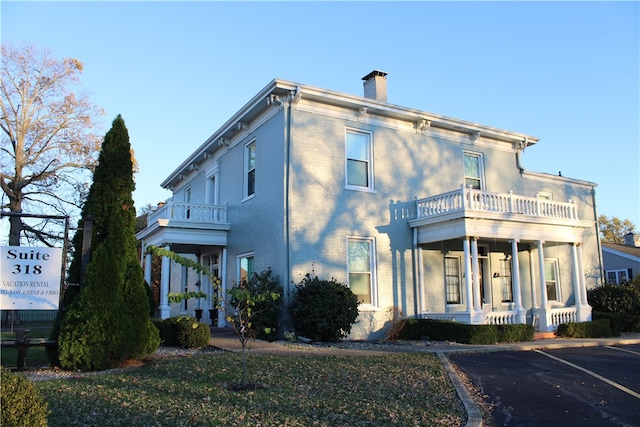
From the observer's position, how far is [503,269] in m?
20.3

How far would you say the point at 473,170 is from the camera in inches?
813

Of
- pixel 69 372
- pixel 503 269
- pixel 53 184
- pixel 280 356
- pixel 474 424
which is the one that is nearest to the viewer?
pixel 474 424

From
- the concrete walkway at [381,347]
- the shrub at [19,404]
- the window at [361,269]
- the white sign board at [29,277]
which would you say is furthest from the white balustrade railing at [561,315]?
the shrub at [19,404]

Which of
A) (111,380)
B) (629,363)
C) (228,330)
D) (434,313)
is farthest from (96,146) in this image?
(629,363)

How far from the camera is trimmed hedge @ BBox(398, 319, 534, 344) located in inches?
590

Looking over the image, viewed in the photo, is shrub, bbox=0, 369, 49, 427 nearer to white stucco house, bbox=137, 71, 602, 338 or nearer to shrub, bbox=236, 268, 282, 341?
shrub, bbox=236, 268, 282, 341

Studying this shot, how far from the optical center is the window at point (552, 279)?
21891 millimetres

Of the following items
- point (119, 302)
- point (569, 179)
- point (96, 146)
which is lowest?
point (119, 302)

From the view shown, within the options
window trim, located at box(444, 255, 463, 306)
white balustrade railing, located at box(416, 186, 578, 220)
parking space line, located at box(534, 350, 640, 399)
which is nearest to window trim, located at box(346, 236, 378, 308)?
white balustrade railing, located at box(416, 186, 578, 220)

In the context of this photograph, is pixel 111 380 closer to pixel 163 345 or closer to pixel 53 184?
pixel 163 345

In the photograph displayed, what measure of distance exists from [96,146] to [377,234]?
2015 cm

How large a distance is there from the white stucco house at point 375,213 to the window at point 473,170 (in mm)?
49

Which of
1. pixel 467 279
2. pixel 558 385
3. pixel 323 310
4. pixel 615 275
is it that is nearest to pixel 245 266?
pixel 323 310

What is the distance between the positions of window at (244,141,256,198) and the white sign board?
29.0 feet
